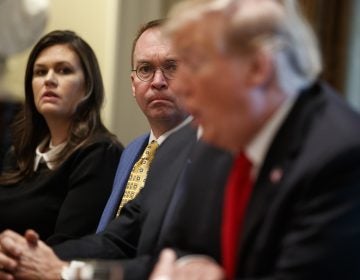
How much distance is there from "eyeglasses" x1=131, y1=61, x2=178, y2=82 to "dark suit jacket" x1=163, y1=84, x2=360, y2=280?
0.99 meters

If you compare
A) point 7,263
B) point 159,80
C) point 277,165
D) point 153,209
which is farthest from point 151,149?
point 277,165

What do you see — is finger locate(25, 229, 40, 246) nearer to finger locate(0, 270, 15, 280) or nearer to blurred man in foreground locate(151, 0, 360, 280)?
finger locate(0, 270, 15, 280)

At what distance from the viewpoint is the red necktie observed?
131cm

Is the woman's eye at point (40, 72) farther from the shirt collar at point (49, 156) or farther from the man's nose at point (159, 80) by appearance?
the man's nose at point (159, 80)

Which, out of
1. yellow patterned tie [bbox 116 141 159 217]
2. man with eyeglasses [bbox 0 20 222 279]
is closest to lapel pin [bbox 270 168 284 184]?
man with eyeglasses [bbox 0 20 222 279]

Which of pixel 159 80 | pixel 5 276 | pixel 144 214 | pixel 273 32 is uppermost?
pixel 273 32

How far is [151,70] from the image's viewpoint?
2.30 m

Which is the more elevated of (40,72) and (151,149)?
(40,72)

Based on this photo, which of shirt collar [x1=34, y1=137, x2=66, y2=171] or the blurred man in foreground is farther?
shirt collar [x1=34, y1=137, x2=66, y2=171]

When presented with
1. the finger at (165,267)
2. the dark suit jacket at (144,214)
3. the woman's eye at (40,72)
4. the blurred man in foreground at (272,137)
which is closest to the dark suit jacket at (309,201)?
the blurred man in foreground at (272,137)

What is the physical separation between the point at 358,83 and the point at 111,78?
3.86ft

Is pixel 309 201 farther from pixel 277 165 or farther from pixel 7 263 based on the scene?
pixel 7 263

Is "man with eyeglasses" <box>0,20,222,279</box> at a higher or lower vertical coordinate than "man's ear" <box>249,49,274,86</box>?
lower

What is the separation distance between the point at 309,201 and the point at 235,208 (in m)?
0.18
